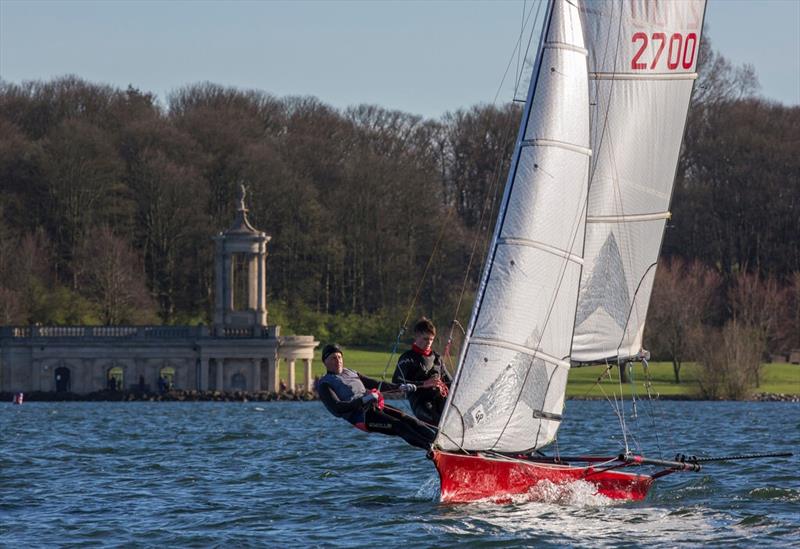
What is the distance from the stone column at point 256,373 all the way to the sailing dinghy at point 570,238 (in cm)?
6533

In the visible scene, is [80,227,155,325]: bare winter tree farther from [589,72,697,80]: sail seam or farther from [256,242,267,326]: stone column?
[589,72,697,80]: sail seam

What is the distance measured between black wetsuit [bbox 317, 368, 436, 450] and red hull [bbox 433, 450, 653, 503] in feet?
1.58

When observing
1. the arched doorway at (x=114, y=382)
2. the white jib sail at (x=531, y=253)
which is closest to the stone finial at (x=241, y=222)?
the arched doorway at (x=114, y=382)

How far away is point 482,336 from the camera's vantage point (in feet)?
82.8

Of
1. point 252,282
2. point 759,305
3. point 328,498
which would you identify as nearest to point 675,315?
point 759,305

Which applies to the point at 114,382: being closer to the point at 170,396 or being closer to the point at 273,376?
the point at 170,396

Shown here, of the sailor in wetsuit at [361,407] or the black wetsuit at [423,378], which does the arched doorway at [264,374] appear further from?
the sailor in wetsuit at [361,407]

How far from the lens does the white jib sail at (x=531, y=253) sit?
993 inches

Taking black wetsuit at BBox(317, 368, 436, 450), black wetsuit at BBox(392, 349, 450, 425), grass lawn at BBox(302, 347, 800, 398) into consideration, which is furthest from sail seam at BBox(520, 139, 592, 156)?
grass lawn at BBox(302, 347, 800, 398)

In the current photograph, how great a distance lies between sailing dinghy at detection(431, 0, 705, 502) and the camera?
2528 centimetres

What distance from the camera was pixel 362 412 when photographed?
25.4 m

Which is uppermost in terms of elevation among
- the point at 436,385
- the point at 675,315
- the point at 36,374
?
the point at 675,315

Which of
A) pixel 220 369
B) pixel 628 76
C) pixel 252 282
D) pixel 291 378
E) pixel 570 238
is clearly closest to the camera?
pixel 570 238

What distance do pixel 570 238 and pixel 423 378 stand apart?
2.81 metres
